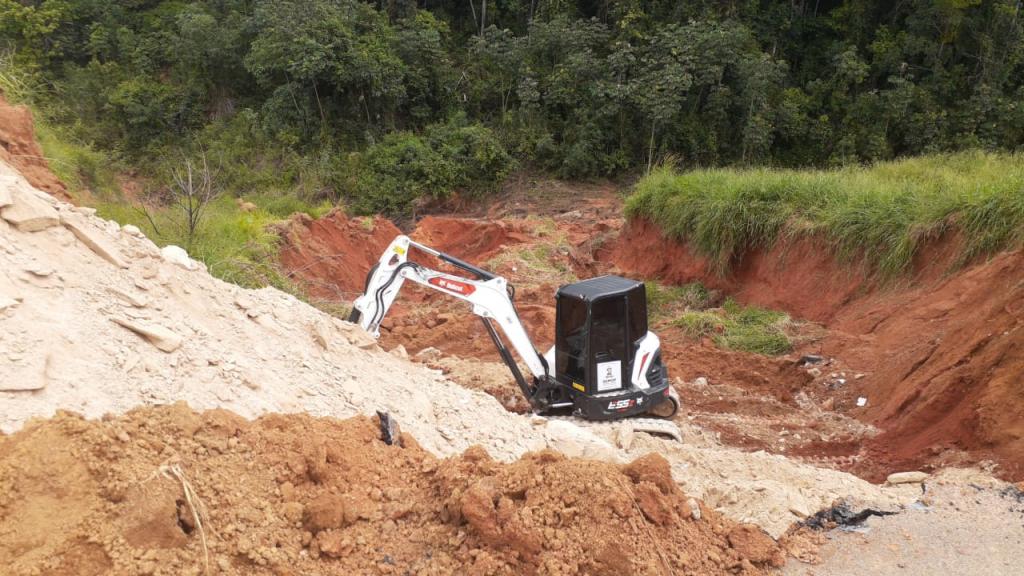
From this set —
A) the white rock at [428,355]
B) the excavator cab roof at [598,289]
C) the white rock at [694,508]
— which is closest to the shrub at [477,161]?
the white rock at [428,355]

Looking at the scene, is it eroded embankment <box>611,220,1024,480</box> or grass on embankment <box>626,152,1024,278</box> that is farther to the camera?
grass on embankment <box>626,152,1024,278</box>

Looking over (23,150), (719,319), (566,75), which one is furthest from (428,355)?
(566,75)

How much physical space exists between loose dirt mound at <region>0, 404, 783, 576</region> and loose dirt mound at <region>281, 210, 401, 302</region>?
29.3 ft

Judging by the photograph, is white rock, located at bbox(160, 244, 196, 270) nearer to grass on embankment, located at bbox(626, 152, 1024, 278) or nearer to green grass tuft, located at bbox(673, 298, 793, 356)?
green grass tuft, located at bbox(673, 298, 793, 356)

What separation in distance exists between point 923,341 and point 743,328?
2.79 m

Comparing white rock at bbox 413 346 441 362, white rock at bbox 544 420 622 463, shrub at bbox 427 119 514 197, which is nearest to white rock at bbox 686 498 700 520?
white rock at bbox 544 420 622 463

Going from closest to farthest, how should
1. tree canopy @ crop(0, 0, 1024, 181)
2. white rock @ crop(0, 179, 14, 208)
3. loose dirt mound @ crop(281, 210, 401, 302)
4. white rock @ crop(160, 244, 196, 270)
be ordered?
white rock @ crop(0, 179, 14, 208)
white rock @ crop(160, 244, 196, 270)
loose dirt mound @ crop(281, 210, 401, 302)
tree canopy @ crop(0, 0, 1024, 181)

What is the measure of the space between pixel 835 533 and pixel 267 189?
19.8 m

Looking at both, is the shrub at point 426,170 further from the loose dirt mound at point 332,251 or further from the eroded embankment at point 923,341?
the eroded embankment at point 923,341

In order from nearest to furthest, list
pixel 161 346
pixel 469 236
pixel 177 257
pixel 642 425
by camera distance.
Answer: pixel 161 346 → pixel 177 257 → pixel 642 425 → pixel 469 236

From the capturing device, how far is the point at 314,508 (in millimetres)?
3639

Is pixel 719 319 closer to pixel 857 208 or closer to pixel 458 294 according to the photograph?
pixel 857 208

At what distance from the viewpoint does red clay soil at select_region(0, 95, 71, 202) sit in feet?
26.9

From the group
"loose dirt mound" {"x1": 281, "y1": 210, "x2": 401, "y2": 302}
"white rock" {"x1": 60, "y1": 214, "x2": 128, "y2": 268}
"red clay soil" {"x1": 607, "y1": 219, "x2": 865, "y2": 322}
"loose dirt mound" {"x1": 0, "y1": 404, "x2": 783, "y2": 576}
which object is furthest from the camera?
"loose dirt mound" {"x1": 281, "y1": 210, "x2": 401, "y2": 302}
